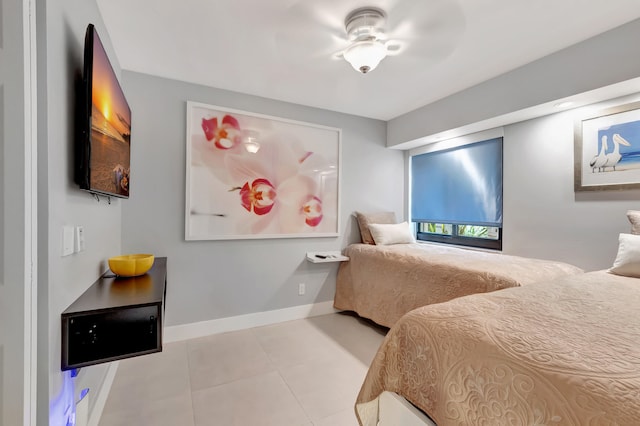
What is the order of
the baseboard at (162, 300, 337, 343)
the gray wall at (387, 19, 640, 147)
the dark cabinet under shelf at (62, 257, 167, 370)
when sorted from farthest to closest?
the baseboard at (162, 300, 337, 343) → the gray wall at (387, 19, 640, 147) → the dark cabinet under shelf at (62, 257, 167, 370)

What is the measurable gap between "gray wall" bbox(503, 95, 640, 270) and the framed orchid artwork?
1.80m

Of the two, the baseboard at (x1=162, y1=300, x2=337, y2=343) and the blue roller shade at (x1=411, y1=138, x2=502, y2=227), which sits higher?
the blue roller shade at (x1=411, y1=138, x2=502, y2=227)

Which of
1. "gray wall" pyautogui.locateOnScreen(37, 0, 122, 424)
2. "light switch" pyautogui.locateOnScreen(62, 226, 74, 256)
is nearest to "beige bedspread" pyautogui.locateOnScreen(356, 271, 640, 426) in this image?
"gray wall" pyautogui.locateOnScreen(37, 0, 122, 424)

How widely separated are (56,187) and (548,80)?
310 cm

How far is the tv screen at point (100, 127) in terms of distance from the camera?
1.21m

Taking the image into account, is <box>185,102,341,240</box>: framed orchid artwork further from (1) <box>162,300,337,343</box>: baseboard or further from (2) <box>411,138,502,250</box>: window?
(2) <box>411,138,502,250</box>: window

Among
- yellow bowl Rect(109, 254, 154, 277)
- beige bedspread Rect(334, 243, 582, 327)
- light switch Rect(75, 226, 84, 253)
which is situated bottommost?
beige bedspread Rect(334, 243, 582, 327)

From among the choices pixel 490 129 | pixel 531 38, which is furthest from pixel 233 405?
pixel 490 129

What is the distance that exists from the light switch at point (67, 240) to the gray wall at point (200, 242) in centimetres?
133

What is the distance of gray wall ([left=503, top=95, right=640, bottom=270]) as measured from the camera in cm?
210

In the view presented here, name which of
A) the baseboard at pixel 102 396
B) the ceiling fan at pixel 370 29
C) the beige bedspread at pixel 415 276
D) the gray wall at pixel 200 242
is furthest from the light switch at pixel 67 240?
the beige bedspread at pixel 415 276

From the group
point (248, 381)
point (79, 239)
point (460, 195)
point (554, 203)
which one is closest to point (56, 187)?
point (79, 239)

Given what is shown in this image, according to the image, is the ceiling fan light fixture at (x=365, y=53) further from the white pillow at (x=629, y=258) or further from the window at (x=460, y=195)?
the white pillow at (x=629, y=258)

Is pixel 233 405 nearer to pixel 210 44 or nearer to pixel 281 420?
pixel 281 420
